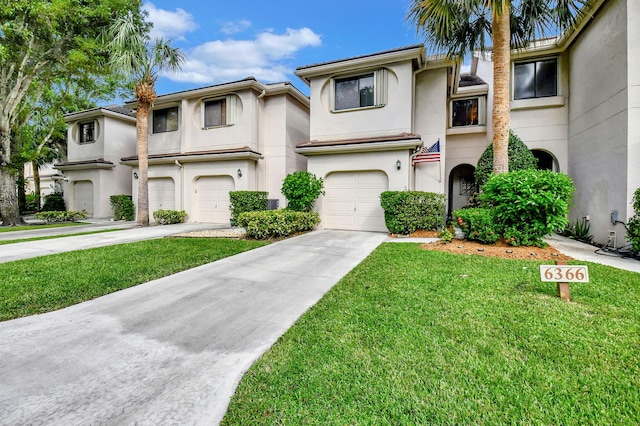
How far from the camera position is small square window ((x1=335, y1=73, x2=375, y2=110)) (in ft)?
37.8

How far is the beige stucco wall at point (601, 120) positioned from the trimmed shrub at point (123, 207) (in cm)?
2039

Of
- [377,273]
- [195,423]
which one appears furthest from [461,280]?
[195,423]

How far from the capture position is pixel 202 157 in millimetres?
13711

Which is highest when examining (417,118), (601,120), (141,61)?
(141,61)

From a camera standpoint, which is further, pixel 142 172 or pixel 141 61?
pixel 142 172

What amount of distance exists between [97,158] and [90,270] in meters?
16.2

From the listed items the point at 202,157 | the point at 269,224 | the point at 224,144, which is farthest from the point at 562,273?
the point at 202,157

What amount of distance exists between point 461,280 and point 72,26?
743 inches

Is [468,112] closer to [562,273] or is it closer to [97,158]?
[562,273]

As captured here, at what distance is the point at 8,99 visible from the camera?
12930 mm

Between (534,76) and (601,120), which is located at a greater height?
(534,76)

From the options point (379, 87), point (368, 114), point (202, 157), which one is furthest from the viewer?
point (202, 157)

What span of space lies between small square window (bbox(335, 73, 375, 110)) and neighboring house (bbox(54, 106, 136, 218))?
14624 millimetres

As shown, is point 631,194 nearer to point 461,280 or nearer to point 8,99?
point 461,280
